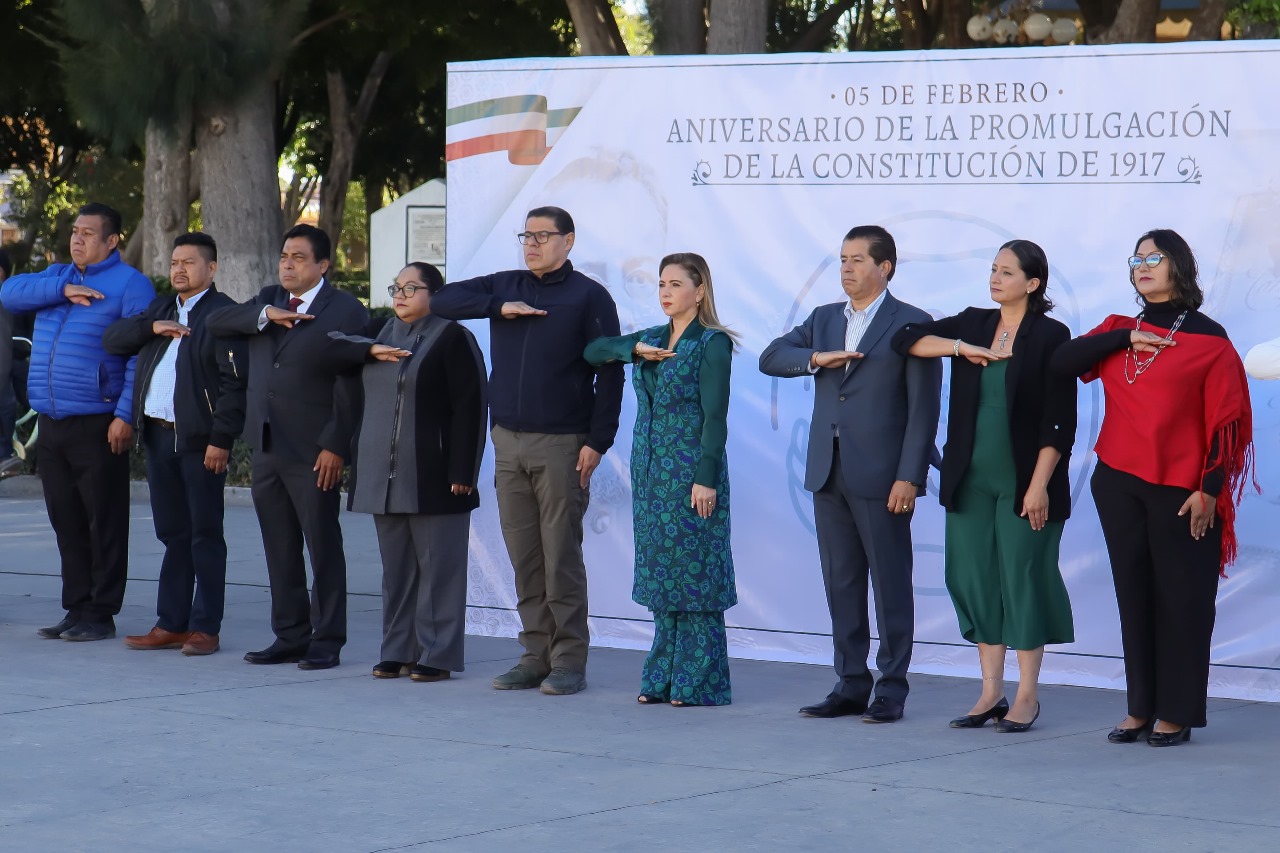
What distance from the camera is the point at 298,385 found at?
7.50m

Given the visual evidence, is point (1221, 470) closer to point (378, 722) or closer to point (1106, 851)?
point (1106, 851)

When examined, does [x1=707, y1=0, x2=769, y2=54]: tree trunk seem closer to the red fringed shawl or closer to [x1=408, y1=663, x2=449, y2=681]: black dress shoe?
[x1=408, y1=663, x2=449, y2=681]: black dress shoe

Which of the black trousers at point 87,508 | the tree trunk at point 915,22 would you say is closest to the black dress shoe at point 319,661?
the black trousers at point 87,508

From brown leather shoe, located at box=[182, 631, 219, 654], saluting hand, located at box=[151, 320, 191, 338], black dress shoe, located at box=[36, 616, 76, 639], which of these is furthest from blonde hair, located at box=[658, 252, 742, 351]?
black dress shoe, located at box=[36, 616, 76, 639]

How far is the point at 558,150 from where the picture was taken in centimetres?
811

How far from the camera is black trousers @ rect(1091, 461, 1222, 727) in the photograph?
19.6 ft

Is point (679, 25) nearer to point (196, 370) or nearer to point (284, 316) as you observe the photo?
point (196, 370)

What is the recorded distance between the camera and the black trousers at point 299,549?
7547 mm

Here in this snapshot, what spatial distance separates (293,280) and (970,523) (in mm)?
3070

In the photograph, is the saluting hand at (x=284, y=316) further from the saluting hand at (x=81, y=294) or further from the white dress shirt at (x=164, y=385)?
the saluting hand at (x=81, y=294)

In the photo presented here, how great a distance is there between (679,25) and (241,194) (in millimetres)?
4097

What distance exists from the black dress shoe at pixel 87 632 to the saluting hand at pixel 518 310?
268 cm

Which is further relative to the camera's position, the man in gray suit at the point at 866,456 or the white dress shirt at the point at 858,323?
the white dress shirt at the point at 858,323

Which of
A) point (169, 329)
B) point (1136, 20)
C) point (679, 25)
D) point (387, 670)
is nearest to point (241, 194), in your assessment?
point (679, 25)
